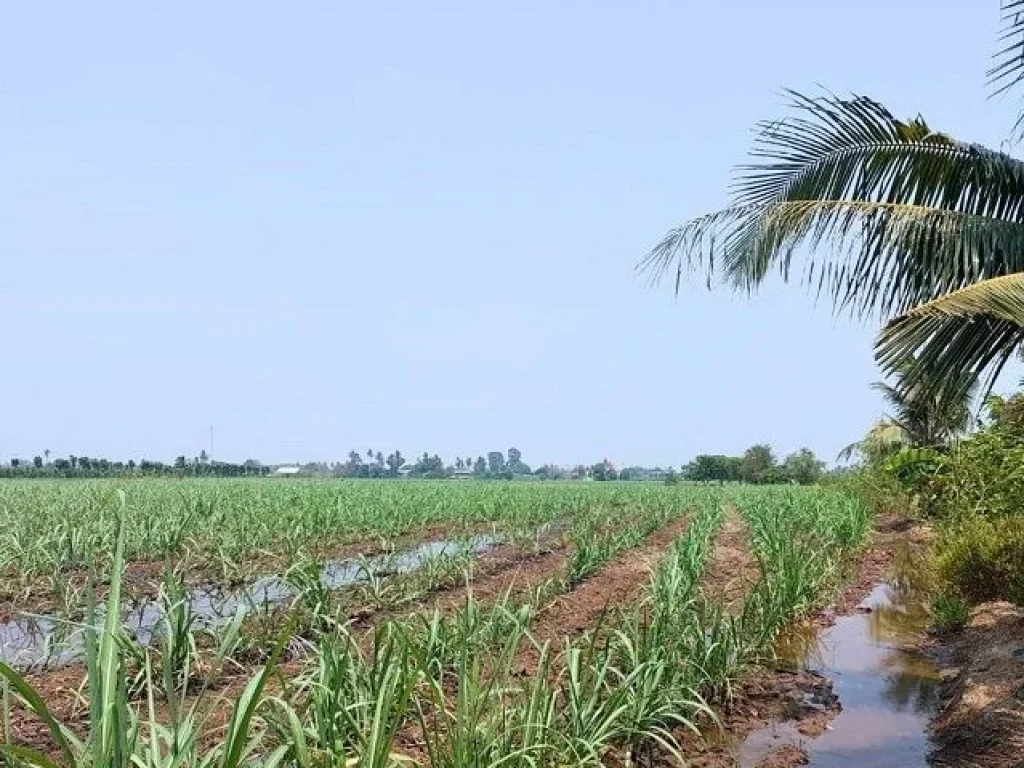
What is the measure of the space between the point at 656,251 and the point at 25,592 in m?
6.48

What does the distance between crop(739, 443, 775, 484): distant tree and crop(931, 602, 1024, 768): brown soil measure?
74.6 meters

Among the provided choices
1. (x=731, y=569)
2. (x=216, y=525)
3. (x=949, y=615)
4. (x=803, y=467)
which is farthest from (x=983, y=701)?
(x=803, y=467)

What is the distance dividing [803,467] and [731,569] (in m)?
68.3

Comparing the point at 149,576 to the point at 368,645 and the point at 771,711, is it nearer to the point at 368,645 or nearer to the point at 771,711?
the point at 368,645

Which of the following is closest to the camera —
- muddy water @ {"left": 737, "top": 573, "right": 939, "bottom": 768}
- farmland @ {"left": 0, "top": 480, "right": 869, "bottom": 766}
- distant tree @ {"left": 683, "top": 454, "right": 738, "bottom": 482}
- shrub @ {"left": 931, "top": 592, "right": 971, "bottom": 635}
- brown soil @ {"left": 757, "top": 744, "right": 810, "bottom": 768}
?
farmland @ {"left": 0, "top": 480, "right": 869, "bottom": 766}

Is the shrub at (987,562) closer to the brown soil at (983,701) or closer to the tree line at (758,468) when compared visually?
the brown soil at (983,701)

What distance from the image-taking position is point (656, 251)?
727cm

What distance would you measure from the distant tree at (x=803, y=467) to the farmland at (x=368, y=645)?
2525 inches

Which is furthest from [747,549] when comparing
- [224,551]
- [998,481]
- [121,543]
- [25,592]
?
[121,543]

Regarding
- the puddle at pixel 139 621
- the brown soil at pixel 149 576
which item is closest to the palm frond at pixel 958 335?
the puddle at pixel 139 621

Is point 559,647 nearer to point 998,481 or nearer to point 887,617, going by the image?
point 887,617

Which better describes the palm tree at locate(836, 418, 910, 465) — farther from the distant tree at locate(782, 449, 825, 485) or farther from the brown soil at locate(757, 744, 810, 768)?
the distant tree at locate(782, 449, 825, 485)

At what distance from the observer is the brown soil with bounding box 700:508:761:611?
29.5 feet

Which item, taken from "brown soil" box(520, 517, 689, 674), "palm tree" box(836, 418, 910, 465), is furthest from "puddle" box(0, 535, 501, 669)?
"palm tree" box(836, 418, 910, 465)
